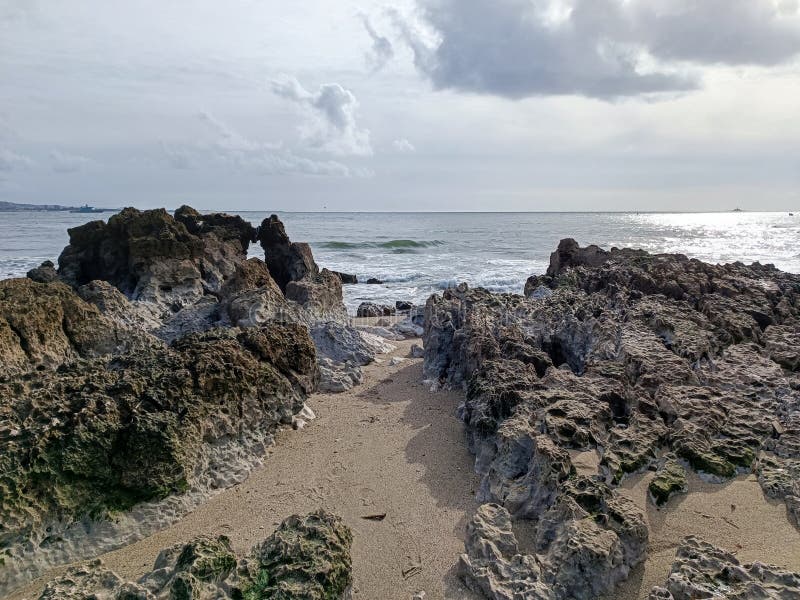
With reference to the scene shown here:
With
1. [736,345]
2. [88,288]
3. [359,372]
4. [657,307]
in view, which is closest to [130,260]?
[88,288]

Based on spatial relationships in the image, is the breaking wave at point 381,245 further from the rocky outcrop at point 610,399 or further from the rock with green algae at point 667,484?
the rock with green algae at point 667,484

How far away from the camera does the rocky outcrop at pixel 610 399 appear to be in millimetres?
3779

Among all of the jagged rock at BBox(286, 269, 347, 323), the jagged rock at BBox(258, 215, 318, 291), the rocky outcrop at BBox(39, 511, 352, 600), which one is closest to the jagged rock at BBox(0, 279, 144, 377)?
the jagged rock at BBox(286, 269, 347, 323)

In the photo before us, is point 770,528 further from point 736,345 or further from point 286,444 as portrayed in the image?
point 286,444

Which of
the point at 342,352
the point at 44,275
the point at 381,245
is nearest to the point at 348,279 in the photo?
the point at 44,275

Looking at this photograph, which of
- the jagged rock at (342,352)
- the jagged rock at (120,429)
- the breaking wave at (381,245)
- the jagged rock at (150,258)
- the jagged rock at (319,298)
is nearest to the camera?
the jagged rock at (120,429)

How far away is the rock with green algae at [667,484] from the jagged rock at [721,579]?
0.74 meters

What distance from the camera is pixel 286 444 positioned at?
5.81m

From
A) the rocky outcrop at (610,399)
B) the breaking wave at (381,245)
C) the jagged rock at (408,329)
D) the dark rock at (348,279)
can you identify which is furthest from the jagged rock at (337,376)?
the breaking wave at (381,245)

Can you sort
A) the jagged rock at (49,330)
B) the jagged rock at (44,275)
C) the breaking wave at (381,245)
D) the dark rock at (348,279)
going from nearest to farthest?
1. the jagged rock at (49,330)
2. the jagged rock at (44,275)
3. the dark rock at (348,279)
4. the breaking wave at (381,245)

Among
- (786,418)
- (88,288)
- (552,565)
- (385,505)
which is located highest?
(88,288)

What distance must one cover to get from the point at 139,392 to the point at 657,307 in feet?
23.1

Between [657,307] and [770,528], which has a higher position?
[657,307]

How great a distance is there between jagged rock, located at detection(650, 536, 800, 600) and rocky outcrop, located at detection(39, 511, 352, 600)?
1943mm
